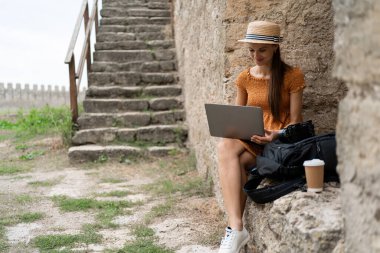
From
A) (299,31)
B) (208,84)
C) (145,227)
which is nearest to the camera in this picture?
(299,31)

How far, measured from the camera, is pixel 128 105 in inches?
254

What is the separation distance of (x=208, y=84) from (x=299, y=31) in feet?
3.82

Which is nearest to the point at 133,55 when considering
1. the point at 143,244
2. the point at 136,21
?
the point at 136,21

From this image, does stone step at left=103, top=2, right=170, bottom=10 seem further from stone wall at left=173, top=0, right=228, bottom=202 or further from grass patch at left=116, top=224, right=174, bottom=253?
grass patch at left=116, top=224, right=174, bottom=253

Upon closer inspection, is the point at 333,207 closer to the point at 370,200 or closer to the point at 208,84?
the point at 370,200

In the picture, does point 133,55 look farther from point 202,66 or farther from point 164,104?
point 202,66

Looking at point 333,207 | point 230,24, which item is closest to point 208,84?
point 230,24

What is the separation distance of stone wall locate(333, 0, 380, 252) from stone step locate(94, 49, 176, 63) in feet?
20.2

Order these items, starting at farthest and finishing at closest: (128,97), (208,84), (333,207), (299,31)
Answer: (128,97) < (208,84) < (299,31) < (333,207)

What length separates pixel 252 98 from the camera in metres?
2.81

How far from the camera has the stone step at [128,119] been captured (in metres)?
6.19

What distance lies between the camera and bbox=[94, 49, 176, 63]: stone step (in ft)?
24.4

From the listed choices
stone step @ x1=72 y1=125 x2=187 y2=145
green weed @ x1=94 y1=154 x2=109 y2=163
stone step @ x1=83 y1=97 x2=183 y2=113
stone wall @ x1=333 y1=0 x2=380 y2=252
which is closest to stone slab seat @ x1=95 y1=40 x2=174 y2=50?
stone step @ x1=83 y1=97 x2=183 y2=113

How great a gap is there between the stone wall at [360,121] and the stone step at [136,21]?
23.9 feet
